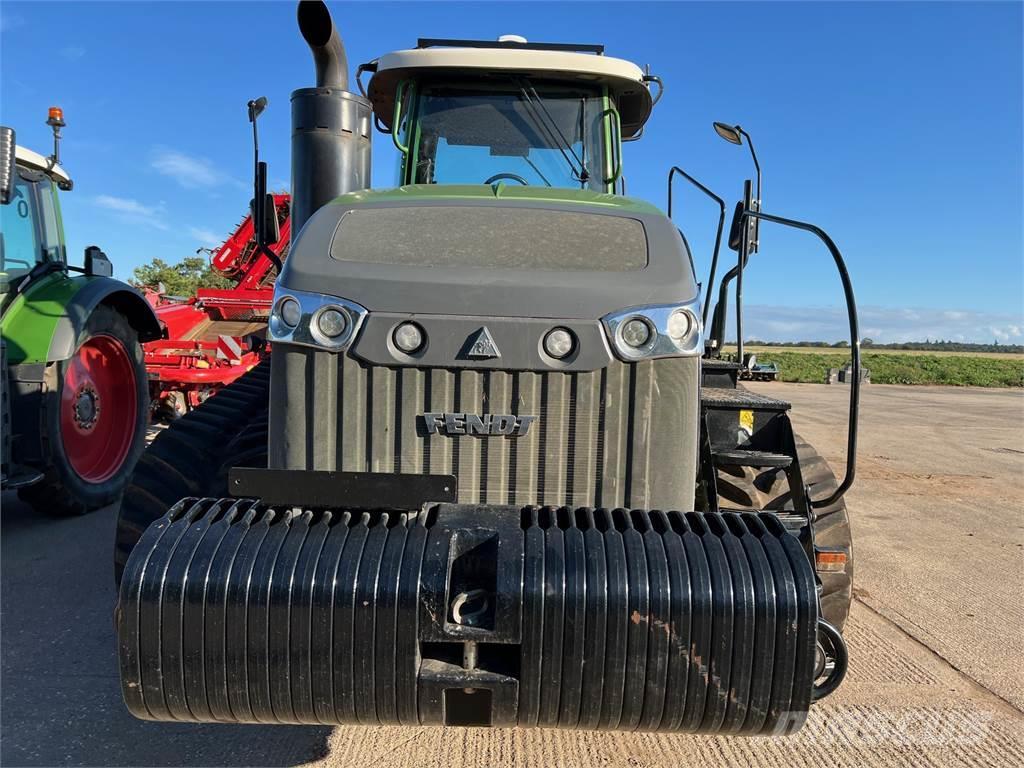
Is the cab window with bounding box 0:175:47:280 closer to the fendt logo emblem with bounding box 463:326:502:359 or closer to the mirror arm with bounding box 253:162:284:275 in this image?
the mirror arm with bounding box 253:162:284:275

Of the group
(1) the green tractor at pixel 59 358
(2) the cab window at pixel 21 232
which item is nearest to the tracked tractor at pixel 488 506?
(1) the green tractor at pixel 59 358

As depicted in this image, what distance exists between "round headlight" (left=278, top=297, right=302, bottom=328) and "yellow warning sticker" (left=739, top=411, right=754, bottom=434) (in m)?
1.89

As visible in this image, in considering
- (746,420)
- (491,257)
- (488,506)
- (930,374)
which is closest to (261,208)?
(491,257)

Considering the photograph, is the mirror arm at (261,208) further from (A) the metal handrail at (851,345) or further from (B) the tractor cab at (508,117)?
(A) the metal handrail at (851,345)

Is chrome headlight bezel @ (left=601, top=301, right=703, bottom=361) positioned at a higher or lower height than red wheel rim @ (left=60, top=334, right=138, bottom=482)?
higher

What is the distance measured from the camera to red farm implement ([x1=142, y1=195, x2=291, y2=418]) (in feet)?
28.6

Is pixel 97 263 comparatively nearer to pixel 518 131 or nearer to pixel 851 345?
pixel 518 131

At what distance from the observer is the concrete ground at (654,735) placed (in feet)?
8.39

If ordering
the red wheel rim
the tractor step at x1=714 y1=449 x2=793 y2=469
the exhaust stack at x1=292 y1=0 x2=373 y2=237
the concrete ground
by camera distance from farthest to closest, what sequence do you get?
the red wheel rim → the exhaust stack at x1=292 y1=0 x2=373 y2=237 → the tractor step at x1=714 y1=449 x2=793 y2=469 → the concrete ground

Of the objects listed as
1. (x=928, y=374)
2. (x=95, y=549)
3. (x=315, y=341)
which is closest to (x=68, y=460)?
(x=95, y=549)

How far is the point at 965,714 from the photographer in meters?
2.88

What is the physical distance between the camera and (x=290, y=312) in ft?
7.41

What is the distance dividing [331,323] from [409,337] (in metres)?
0.26

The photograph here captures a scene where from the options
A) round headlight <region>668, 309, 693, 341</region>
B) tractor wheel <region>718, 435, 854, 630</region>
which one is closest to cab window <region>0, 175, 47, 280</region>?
round headlight <region>668, 309, 693, 341</region>
